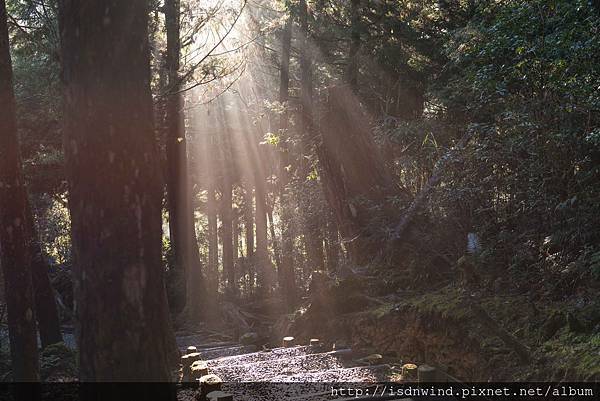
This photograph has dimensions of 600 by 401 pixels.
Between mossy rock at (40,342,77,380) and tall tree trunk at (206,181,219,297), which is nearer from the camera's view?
mossy rock at (40,342,77,380)

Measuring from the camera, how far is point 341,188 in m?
14.8

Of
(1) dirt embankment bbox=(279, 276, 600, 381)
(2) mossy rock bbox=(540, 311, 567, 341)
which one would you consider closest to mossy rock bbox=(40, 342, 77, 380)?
(1) dirt embankment bbox=(279, 276, 600, 381)

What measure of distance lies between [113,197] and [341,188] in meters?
11.9

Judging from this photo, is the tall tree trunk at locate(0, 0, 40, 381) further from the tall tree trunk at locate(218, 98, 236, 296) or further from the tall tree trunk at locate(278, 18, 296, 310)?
the tall tree trunk at locate(218, 98, 236, 296)

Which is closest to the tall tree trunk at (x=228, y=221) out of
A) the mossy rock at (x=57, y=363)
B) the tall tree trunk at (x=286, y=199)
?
the tall tree trunk at (x=286, y=199)

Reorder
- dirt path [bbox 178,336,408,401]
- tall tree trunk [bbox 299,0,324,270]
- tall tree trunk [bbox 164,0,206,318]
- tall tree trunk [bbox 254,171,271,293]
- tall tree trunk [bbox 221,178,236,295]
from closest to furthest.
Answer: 1. dirt path [bbox 178,336,408,401]
2. tall tree trunk [bbox 299,0,324,270]
3. tall tree trunk [bbox 164,0,206,318]
4. tall tree trunk [bbox 254,171,271,293]
5. tall tree trunk [bbox 221,178,236,295]

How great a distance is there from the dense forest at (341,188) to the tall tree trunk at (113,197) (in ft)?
0.04

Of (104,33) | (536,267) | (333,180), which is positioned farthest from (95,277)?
(333,180)

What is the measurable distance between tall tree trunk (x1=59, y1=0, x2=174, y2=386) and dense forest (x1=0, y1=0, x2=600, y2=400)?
0.5 inches

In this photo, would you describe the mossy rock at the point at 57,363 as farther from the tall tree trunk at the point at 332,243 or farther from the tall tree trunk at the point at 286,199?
the tall tree trunk at the point at 286,199

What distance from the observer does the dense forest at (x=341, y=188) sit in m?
3.24

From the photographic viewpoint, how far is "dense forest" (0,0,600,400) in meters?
3.24

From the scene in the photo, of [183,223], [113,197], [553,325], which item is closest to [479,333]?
[553,325]

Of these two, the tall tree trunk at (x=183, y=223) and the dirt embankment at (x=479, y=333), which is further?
the tall tree trunk at (x=183, y=223)
